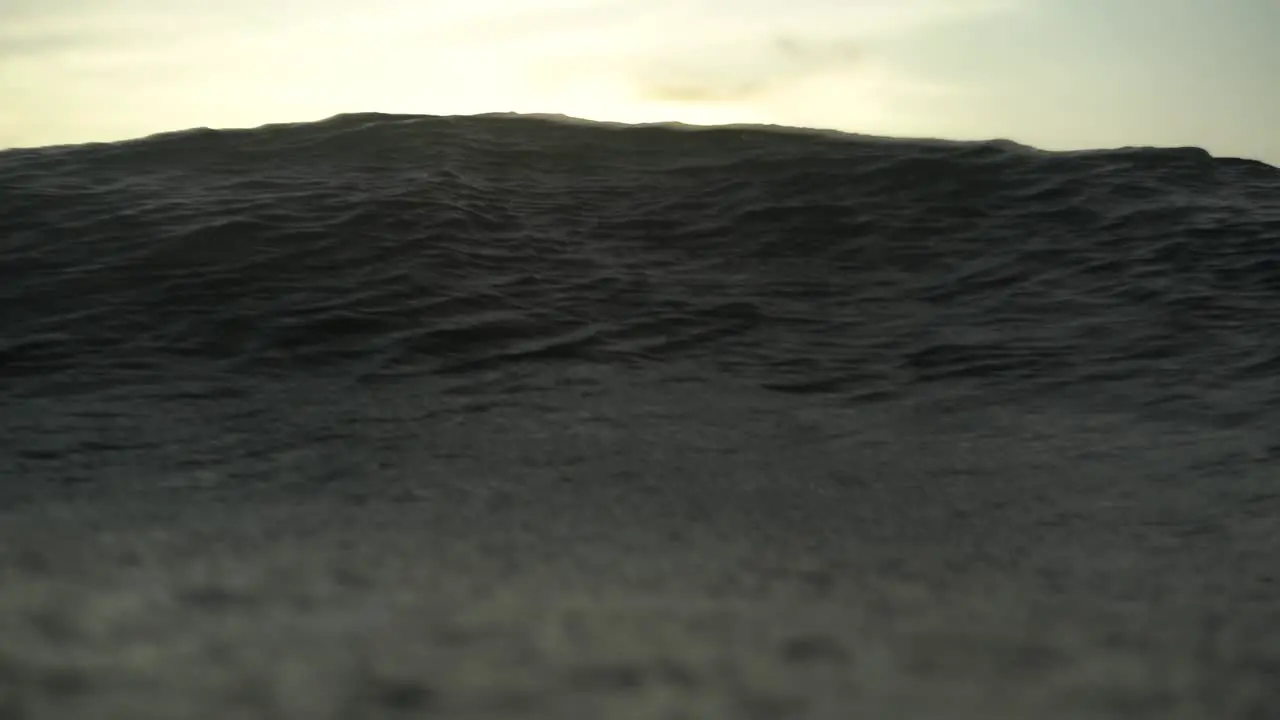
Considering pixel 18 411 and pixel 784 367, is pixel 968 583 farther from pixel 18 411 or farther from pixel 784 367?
pixel 18 411

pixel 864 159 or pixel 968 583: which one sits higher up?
pixel 864 159

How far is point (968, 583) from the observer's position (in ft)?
7.23

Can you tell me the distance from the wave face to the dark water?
21mm

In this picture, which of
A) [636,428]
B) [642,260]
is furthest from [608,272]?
[636,428]

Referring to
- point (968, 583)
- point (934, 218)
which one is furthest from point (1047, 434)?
point (934, 218)

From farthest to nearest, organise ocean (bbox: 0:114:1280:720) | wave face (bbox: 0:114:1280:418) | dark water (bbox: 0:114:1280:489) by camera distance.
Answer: wave face (bbox: 0:114:1280:418)
dark water (bbox: 0:114:1280:489)
ocean (bbox: 0:114:1280:720)

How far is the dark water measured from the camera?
3963 mm

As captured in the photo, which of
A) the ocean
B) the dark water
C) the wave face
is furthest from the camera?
the wave face

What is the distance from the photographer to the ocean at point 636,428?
68.9 inches

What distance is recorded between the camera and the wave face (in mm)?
4223

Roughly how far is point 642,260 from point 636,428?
93.3 inches

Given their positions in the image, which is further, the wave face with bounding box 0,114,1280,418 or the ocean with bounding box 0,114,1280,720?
the wave face with bounding box 0,114,1280,418

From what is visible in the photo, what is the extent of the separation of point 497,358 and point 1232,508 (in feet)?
8.45

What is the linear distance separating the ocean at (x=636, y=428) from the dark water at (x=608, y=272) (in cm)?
3
